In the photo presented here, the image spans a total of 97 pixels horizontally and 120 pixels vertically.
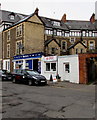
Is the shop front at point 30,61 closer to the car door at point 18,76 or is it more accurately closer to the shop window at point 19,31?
the car door at point 18,76

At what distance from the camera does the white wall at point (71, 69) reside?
1870 cm

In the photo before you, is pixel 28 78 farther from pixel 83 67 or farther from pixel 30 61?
pixel 30 61

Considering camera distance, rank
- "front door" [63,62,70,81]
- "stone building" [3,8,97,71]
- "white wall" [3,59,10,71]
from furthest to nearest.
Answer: "white wall" [3,59,10,71], "stone building" [3,8,97,71], "front door" [63,62,70,81]

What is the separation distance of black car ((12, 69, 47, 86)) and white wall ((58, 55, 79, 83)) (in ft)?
11.7

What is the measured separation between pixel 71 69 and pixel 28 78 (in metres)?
5.16

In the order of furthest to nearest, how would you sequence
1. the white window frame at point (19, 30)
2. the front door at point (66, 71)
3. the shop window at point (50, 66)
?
the white window frame at point (19, 30)
the shop window at point (50, 66)
the front door at point (66, 71)

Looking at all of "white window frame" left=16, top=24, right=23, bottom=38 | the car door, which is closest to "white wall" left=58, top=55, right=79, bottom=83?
the car door

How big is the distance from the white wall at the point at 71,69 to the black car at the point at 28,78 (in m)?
3.57

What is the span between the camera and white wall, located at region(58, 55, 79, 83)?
18.7 m

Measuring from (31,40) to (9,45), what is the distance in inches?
219

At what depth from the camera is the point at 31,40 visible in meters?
31.3

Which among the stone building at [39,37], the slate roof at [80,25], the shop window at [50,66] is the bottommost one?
the shop window at [50,66]

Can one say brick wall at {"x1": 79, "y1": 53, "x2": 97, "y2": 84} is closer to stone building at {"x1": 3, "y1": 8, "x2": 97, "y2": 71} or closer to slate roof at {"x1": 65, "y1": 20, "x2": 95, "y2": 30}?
stone building at {"x1": 3, "y1": 8, "x2": 97, "y2": 71}

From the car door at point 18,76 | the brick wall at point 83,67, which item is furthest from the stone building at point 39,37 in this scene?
the car door at point 18,76
